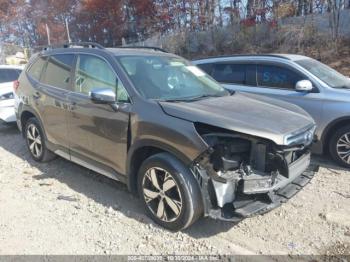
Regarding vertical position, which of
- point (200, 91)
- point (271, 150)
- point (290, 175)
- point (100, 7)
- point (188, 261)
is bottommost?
point (188, 261)

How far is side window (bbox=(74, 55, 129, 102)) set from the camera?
398cm

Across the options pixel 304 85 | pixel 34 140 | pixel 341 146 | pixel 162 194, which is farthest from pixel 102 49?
pixel 341 146

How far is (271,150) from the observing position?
3.30 m

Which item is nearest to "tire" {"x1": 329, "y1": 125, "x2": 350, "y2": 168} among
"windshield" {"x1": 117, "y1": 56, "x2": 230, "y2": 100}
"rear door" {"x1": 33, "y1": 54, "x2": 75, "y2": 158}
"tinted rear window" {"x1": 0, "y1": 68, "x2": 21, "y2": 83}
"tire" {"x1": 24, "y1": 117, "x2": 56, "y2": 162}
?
"windshield" {"x1": 117, "y1": 56, "x2": 230, "y2": 100}

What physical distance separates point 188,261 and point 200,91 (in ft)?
6.54

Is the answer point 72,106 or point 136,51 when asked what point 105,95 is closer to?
point 72,106

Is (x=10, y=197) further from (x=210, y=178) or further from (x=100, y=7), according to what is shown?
(x=100, y=7)

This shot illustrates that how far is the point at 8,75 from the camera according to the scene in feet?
28.2

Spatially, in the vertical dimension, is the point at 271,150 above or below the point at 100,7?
below

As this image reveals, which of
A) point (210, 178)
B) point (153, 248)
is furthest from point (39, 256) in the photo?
point (210, 178)

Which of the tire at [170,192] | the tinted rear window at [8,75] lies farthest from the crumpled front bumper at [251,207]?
the tinted rear window at [8,75]

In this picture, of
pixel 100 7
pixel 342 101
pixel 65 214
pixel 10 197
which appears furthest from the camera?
pixel 100 7

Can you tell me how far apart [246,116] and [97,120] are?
1.71 m

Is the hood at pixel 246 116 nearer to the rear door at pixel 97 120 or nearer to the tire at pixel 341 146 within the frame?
the rear door at pixel 97 120
